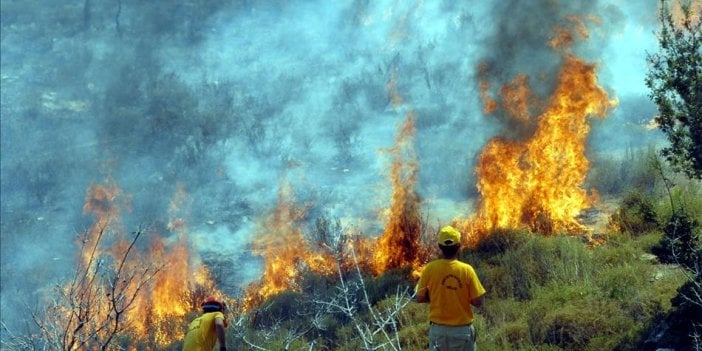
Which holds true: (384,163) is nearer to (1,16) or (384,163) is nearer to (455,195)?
(455,195)

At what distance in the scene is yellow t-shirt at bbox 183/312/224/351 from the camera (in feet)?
18.8

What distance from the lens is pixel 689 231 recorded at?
641cm

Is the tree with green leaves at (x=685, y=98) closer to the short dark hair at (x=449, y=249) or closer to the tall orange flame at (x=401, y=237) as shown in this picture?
the short dark hair at (x=449, y=249)

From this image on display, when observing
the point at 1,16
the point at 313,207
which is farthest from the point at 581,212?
the point at 1,16

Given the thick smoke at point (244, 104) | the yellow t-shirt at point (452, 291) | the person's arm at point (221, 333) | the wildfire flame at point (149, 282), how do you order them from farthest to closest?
the thick smoke at point (244, 104)
the wildfire flame at point (149, 282)
the person's arm at point (221, 333)
the yellow t-shirt at point (452, 291)

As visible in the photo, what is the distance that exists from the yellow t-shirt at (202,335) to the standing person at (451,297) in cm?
225

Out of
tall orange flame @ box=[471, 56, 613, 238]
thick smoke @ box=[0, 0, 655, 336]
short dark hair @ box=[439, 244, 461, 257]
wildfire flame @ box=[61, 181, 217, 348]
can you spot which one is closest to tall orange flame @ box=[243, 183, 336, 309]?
thick smoke @ box=[0, 0, 655, 336]

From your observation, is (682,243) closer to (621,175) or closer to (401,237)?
(401,237)

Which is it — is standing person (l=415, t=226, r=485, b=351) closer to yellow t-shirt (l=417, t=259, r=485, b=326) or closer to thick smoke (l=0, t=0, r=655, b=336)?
yellow t-shirt (l=417, t=259, r=485, b=326)

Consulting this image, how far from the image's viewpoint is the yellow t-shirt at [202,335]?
18.8ft

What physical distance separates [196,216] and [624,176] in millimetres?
12544

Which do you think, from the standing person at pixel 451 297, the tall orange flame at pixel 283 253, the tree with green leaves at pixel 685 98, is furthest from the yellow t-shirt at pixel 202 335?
the tall orange flame at pixel 283 253

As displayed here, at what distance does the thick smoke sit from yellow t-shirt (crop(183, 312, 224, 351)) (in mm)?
8846

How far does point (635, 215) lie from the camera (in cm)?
1002
